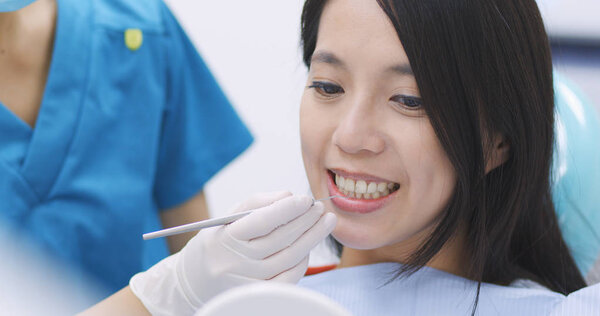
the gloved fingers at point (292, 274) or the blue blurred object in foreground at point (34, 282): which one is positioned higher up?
the gloved fingers at point (292, 274)

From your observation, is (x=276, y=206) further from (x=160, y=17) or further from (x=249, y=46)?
(x=249, y=46)

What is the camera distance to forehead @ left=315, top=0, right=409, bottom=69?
2.85ft

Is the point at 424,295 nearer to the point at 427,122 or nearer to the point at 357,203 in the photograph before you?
the point at 357,203

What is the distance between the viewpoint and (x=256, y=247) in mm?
856

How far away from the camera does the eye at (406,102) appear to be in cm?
89

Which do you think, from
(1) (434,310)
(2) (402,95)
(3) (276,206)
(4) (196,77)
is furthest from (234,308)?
(4) (196,77)

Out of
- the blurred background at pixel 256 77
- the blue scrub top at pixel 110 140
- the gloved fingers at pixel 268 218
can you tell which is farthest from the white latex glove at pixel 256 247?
the blurred background at pixel 256 77

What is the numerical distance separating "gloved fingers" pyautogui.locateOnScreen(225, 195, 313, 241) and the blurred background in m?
1.25

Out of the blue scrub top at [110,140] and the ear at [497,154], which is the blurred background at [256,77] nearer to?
the blue scrub top at [110,140]

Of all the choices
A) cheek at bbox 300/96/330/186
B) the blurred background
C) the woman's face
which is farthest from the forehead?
the blurred background

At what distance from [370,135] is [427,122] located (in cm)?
9

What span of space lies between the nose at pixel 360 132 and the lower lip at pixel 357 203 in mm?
88

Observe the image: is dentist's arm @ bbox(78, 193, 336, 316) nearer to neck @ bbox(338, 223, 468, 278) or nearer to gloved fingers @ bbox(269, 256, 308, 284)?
gloved fingers @ bbox(269, 256, 308, 284)

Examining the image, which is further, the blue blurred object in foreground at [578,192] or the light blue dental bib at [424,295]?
the blue blurred object in foreground at [578,192]
